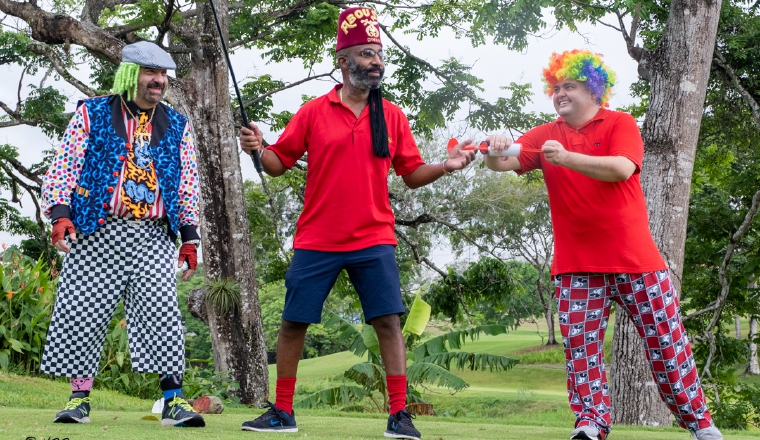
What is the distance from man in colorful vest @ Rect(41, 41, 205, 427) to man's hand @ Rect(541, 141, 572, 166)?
2006 mm

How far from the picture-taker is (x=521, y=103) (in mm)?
16219

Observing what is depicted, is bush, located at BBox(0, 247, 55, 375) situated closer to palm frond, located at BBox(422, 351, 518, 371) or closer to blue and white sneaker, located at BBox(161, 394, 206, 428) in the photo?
palm frond, located at BBox(422, 351, 518, 371)

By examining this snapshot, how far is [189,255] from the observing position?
4.79 meters

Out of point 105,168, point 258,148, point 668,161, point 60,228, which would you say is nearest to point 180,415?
point 60,228

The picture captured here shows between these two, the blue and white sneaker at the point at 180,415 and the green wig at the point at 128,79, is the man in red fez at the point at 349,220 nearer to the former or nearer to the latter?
the blue and white sneaker at the point at 180,415

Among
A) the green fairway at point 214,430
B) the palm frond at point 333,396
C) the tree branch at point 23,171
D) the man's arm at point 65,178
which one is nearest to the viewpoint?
the green fairway at point 214,430

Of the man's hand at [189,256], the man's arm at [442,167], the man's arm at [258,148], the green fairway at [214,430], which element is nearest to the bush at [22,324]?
the green fairway at [214,430]

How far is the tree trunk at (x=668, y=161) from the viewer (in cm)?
787

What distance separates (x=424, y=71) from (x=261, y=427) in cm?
1275

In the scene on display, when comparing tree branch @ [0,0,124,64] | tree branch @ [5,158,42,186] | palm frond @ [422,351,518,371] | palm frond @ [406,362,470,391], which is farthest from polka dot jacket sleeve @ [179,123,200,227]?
tree branch @ [5,158,42,186]

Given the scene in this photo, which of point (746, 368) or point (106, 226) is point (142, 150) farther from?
point (746, 368)

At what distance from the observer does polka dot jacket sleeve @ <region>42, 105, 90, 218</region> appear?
439 cm

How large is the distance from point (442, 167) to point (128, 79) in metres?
1.77

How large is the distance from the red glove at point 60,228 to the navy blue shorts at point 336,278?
118 cm
